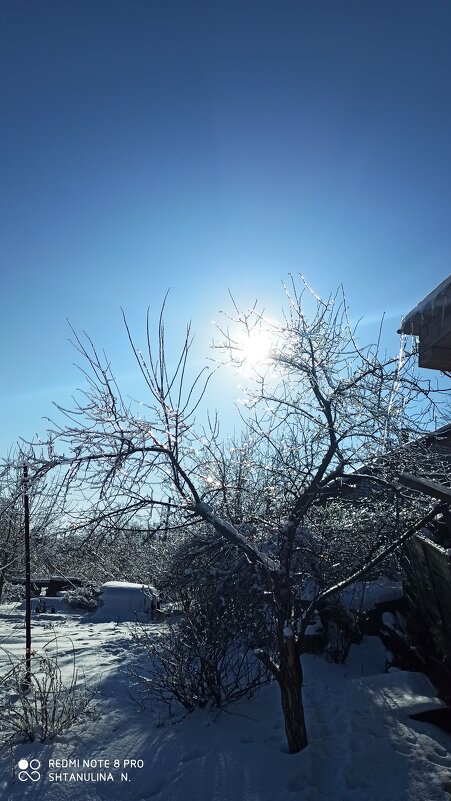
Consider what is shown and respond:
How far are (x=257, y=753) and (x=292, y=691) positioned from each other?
0.91 m

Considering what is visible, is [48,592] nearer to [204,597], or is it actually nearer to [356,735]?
[204,597]

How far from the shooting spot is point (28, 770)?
165 inches

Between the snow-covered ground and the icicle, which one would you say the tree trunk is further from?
the icicle

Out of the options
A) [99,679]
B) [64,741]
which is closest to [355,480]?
[64,741]

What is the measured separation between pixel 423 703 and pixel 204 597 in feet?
9.17

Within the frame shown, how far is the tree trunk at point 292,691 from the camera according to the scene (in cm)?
379

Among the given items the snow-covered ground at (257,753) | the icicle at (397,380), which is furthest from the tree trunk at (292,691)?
the icicle at (397,380)

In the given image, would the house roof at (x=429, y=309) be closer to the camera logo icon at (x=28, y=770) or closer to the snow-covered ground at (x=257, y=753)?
the snow-covered ground at (x=257, y=753)

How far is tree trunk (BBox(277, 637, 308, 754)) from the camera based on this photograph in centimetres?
379

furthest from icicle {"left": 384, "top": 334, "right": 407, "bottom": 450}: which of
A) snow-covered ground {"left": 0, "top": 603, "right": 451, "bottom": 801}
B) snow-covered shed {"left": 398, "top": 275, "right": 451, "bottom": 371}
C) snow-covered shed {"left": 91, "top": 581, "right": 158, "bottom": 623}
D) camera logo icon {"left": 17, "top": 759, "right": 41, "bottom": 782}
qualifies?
snow-covered shed {"left": 91, "top": 581, "right": 158, "bottom": 623}

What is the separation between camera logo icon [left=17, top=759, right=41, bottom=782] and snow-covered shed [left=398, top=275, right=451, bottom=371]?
462 centimetres

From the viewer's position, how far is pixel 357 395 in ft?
12.0

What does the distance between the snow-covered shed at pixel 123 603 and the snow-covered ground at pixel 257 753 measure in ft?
30.6

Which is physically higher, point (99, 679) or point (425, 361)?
point (425, 361)
